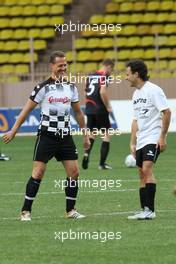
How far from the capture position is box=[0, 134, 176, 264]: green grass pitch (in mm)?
9430

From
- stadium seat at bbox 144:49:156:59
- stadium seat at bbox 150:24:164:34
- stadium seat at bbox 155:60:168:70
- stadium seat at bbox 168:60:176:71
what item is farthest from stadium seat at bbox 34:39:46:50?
stadium seat at bbox 168:60:176:71

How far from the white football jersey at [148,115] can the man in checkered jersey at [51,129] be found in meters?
0.82

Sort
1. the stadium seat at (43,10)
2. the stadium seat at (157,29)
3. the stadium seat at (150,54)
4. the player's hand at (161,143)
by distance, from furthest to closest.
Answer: the stadium seat at (43,10)
the stadium seat at (157,29)
the stadium seat at (150,54)
the player's hand at (161,143)

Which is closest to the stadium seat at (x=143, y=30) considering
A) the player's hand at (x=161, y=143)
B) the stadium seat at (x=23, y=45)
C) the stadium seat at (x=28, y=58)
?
the stadium seat at (x=28, y=58)

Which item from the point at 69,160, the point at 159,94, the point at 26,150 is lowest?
the point at 26,150

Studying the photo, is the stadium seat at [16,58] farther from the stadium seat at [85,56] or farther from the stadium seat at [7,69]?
the stadium seat at [85,56]

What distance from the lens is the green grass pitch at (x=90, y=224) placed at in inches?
371

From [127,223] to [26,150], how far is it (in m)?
13.8

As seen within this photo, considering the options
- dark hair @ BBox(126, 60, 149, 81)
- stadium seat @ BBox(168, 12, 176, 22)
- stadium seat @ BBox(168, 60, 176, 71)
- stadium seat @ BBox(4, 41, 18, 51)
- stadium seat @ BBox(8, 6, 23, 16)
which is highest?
stadium seat @ BBox(8, 6, 23, 16)

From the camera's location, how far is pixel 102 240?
1042 cm

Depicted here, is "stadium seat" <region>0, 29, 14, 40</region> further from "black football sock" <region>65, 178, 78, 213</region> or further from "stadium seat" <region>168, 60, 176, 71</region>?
"black football sock" <region>65, 178, 78, 213</region>

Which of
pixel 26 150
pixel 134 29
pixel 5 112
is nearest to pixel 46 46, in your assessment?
pixel 134 29

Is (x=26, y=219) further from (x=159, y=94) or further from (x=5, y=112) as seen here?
(x=5, y=112)

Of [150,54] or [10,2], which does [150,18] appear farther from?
[10,2]
